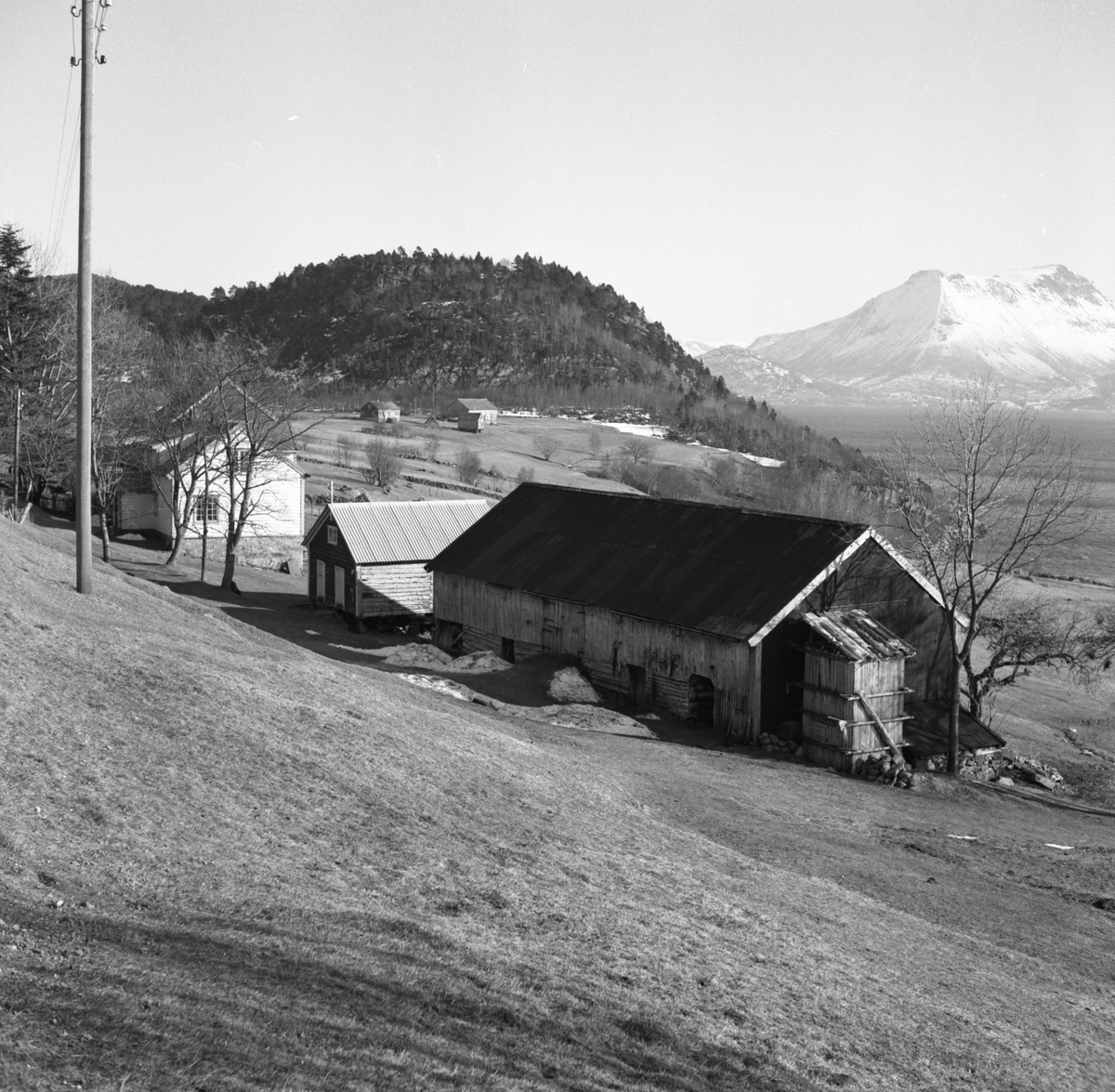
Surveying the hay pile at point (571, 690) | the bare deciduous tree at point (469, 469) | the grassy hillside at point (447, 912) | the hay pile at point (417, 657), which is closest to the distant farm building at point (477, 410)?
the bare deciduous tree at point (469, 469)

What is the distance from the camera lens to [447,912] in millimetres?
12281

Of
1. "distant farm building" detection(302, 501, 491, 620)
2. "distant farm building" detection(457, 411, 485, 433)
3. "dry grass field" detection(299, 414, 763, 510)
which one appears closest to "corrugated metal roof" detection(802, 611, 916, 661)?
"distant farm building" detection(302, 501, 491, 620)

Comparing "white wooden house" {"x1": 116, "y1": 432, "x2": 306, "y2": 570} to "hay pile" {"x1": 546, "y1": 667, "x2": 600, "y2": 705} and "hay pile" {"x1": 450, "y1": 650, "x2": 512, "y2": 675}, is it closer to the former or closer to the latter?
"hay pile" {"x1": 450, "y1": 650, "x2": 512, "y2": 675}

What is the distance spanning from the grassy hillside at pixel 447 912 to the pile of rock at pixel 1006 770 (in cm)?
596

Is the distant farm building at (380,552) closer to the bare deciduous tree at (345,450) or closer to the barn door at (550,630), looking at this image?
the barn door at (550,630)

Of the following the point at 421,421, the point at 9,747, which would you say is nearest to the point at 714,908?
the point at 9,747

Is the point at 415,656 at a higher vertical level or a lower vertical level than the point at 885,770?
higher

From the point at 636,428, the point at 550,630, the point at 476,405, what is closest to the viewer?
the point at 550,630

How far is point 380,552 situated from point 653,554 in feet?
46.5

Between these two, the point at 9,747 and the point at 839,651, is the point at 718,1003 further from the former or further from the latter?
the point at 839,651

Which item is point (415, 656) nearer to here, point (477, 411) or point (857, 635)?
point (857, 635)

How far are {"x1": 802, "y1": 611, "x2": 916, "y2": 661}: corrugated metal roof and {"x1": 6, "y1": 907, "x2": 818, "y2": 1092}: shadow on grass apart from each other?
1827 centimetres

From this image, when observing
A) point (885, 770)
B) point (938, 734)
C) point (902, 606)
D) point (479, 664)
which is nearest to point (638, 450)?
point (479, 664)

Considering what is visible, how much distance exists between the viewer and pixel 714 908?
46.5 ft
